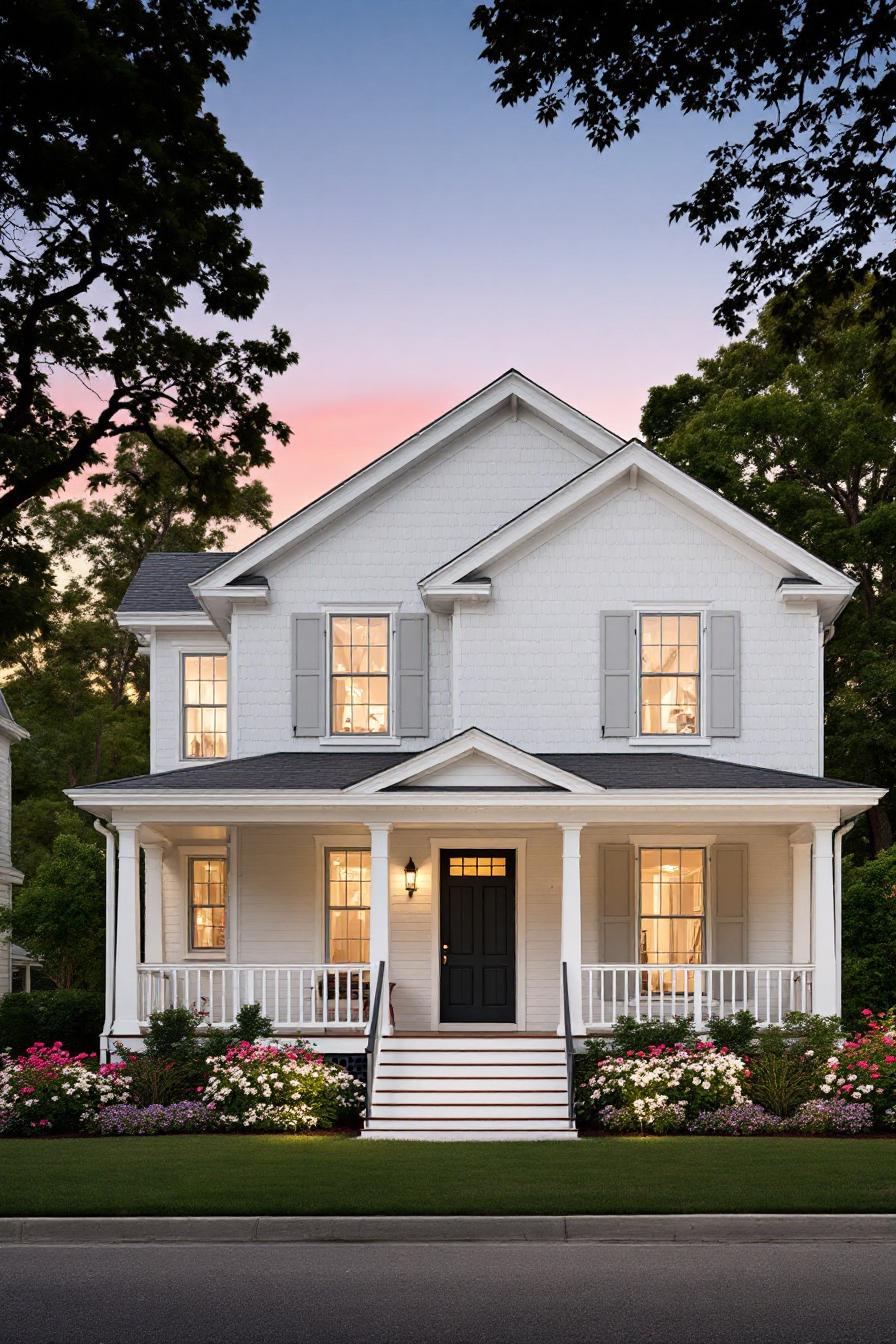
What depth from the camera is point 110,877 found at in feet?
62.2

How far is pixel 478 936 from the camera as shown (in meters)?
19.9

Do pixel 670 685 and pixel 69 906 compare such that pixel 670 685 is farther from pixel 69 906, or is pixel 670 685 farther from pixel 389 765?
pixel 69 906

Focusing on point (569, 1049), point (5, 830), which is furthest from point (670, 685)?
point (5, 830)

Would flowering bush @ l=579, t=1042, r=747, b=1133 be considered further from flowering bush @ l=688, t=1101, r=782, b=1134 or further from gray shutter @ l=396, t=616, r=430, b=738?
gray shutter @ l=396, t=616, r=430, b=738

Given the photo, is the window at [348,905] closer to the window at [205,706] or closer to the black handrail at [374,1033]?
the black handrail at [374,1033]

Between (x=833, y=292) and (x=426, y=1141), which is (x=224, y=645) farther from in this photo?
(x=833, y=292)

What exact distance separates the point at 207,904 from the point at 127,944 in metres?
3.54

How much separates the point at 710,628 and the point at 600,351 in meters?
6.12

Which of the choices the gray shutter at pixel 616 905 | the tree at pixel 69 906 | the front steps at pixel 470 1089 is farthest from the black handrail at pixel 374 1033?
the tree at pixel 69 906

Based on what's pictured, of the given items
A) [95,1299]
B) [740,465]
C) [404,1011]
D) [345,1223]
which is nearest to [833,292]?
[345,1223]

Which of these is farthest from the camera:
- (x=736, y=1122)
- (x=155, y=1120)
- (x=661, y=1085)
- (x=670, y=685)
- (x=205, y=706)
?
(x=205, y=706)

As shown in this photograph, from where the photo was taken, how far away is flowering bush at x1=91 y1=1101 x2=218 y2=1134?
15.6 m

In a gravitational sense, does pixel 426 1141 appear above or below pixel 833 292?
below

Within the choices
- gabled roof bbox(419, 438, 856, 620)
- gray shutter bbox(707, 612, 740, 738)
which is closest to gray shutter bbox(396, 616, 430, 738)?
gabled roof bbox(419, 438, 856, 620)
